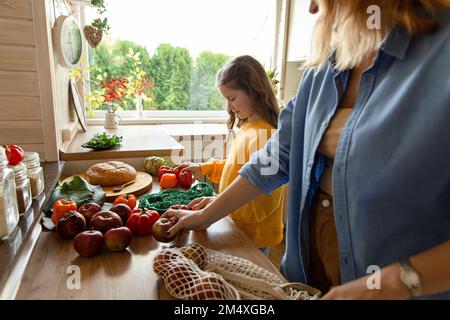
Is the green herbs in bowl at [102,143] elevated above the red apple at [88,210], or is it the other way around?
the green herbs in bowl at [102,143]

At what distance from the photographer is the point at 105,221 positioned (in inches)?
32.0

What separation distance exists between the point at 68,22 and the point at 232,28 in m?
1.65

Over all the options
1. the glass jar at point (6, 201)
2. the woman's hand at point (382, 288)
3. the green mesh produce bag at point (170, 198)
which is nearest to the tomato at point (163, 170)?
the green mesh produce bag at point (170, 198)

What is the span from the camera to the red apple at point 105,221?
2.64 ft

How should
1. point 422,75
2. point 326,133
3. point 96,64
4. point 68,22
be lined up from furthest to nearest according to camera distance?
point 96,64, point 68,22, point 326,133, point 422,75

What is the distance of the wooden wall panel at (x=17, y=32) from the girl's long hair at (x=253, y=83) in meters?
0.70

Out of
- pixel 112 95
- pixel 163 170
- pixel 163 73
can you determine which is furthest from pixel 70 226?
pixel 163 73

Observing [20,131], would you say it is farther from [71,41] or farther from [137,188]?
[71,41]

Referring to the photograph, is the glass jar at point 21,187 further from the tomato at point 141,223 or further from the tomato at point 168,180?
the tomato at point 168,180

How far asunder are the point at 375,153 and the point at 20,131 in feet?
4.02
